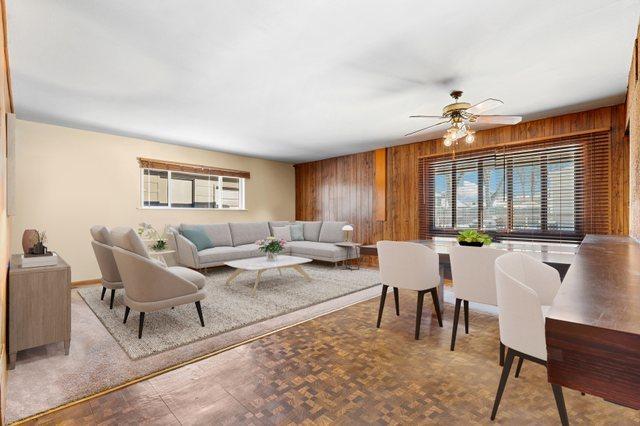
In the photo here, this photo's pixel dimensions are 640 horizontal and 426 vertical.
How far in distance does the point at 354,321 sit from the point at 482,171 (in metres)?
3.42

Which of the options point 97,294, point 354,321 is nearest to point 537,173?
point 354,321

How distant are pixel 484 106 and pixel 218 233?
16.2 ft

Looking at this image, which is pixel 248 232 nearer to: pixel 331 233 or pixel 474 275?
pixel 331 233

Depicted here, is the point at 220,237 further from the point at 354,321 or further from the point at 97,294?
the point at 354,321

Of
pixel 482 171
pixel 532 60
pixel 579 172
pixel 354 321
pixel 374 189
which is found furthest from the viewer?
pixel 374 189

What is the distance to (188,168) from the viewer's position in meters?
5.85

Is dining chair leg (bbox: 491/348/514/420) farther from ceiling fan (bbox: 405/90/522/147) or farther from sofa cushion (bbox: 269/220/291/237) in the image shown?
sofa cushion (bbox: 269/220/291/237)

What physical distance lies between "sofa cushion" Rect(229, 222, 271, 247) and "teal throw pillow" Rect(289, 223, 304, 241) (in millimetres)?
522

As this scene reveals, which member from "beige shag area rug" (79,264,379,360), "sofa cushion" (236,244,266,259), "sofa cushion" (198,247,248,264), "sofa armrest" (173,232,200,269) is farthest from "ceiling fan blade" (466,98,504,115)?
"sofa armrest" (173,232,200,269)

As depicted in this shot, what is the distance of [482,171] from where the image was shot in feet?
16.1

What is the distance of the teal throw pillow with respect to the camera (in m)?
6.89

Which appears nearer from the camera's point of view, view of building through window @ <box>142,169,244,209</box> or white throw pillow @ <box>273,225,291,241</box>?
view of building through window @ <box>142,169,244,209</box>

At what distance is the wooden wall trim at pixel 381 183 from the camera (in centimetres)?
611

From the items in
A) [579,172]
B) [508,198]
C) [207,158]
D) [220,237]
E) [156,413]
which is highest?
[207,158]
